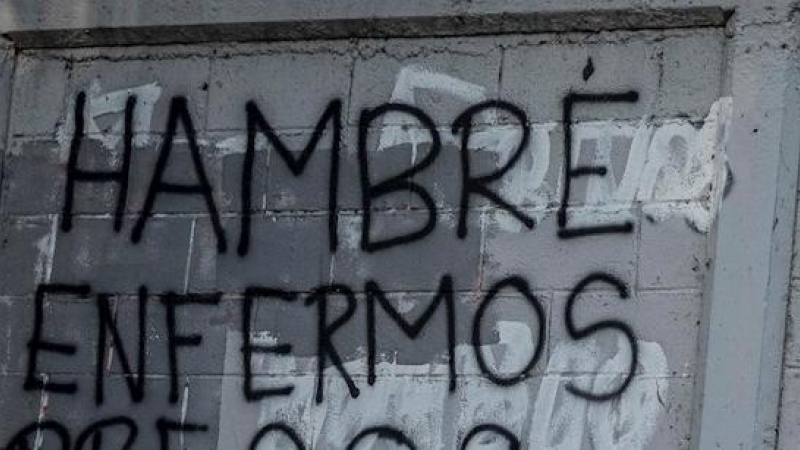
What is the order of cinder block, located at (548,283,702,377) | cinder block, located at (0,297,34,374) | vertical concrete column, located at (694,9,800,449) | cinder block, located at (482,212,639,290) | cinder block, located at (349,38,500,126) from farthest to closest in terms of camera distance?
cinder block, located at (0,297,34,374)
cinder block, located at (349,38,500,126)
cinder block, located at (482,212,639,290)
cinder block, located at (548,283,702,377)
vertical concrete column, located at (694,9,800,449)

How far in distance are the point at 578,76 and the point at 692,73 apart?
33cm

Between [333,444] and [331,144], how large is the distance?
899 millimetres

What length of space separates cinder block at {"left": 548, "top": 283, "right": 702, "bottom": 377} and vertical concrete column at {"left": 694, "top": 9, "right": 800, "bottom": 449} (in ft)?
0.25

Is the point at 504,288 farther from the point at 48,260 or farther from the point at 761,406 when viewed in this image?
the point at 48,260

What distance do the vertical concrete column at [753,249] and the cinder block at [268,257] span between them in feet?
3.90

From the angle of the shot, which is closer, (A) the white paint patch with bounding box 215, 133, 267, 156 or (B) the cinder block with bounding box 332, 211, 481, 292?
(B) the cinder block with bounding box 332, 211, 481, 292

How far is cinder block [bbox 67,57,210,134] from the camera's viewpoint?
712 centimetres

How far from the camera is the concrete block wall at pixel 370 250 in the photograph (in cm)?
660

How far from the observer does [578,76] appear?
6.77 metres

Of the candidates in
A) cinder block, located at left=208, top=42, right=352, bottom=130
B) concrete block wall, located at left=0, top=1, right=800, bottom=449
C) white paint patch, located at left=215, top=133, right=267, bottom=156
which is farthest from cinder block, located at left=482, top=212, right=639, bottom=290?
white paint patch, located at left=215, top=133, right=267, bottom=156

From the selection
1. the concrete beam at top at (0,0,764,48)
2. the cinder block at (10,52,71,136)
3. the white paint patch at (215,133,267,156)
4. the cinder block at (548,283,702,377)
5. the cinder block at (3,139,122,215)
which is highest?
the concrete beam at top at (0,0,764,48)

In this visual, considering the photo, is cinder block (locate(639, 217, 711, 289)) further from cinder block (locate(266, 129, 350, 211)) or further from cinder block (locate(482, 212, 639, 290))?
cinder block (locate(266, 129, 350, 211))

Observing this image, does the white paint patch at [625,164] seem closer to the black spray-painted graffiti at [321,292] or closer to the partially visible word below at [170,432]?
the black spray-painted graffiti at [321,292]

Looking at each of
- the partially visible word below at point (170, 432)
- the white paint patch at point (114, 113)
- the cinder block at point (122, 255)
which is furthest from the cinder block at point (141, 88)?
the partially visible word below at point (170, 432)
